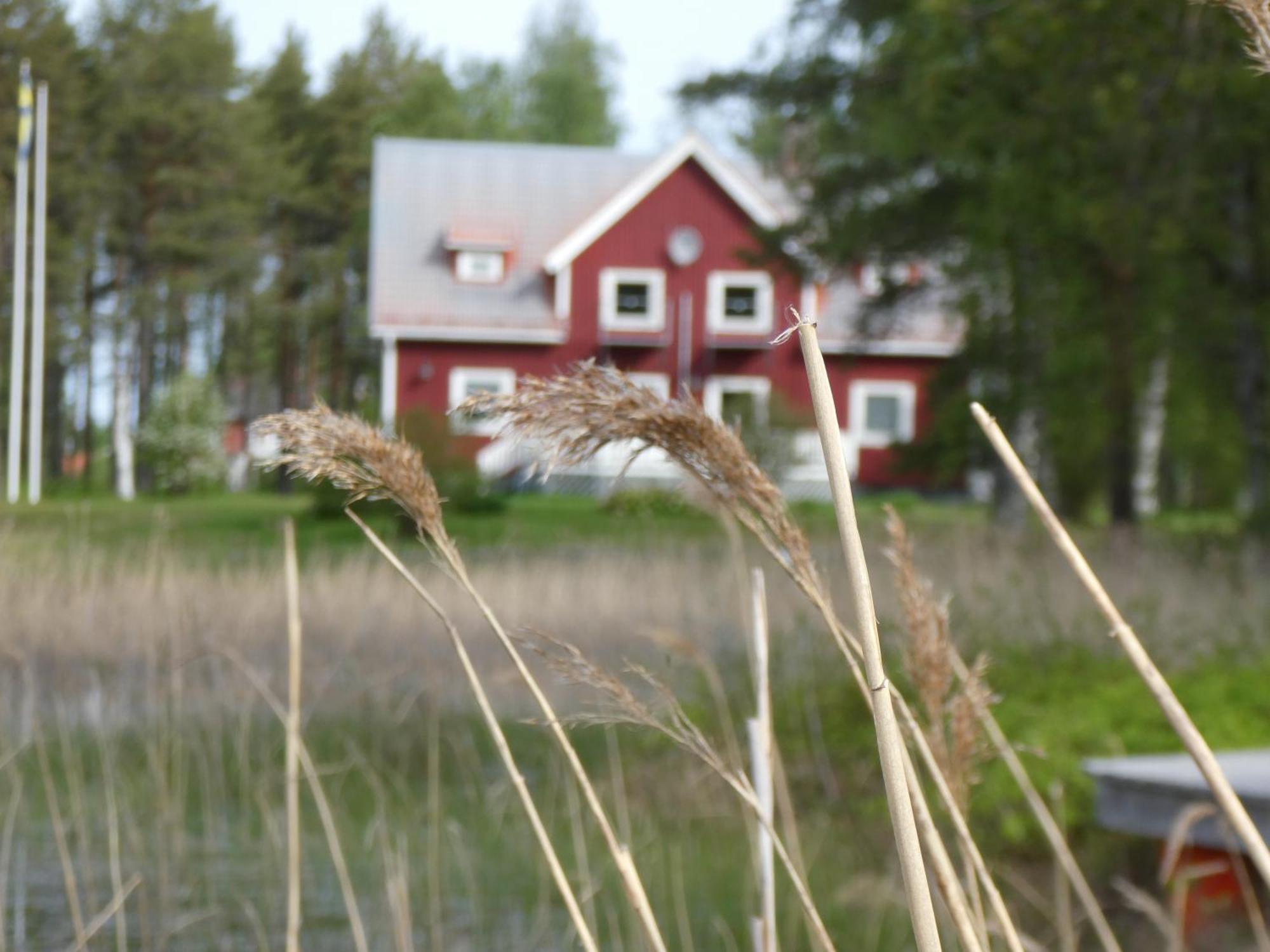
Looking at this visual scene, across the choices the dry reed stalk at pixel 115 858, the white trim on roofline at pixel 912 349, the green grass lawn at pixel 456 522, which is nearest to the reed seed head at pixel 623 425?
the dry reed stalk at pixel 115 858

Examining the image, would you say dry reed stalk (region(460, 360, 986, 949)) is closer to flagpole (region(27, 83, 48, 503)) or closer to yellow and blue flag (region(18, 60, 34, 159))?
flagpole (region(27, 83, 48, 503))

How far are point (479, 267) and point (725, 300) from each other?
442cm

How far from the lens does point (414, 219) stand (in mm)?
28766

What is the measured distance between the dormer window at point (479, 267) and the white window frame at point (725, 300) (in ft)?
12.3

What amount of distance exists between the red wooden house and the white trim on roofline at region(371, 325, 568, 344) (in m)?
0.02

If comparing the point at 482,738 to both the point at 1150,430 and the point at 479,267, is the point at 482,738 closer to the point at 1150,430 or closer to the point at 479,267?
the point at 1150,430

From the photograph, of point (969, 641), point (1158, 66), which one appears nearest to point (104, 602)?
point (969, 641)

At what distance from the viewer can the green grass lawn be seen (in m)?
13.7

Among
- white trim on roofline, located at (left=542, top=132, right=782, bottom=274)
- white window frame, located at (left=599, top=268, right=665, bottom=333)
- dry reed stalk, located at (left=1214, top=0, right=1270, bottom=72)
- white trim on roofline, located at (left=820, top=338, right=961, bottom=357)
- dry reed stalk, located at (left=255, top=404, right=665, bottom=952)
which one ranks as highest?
white trim on roofline, located at (left=542, top=132, right=782, bottom=274)

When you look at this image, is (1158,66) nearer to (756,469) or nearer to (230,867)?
(230,867)

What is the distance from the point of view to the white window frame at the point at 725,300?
28.7 metres

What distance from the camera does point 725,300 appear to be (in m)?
29.2

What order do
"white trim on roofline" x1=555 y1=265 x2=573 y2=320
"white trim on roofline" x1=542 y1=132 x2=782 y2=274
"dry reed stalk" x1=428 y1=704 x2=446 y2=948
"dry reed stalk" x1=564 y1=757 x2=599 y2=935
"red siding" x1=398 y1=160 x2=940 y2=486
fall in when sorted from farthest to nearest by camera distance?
"white trim on roofline" x1=555 y1=265 x2=573 y2=320, "red siding" x1=398 y1=160 x2=940 y2=486, "white trim on roofline" x1=542 y1=132 x2=782 y2=274, "dry reed stalk" x1=428 y1=704 x2=446 y2=948, "dry reed stalk" x1=564 y1=757 x2=599 y2=935

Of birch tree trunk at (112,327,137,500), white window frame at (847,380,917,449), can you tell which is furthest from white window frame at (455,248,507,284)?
birch tree trunk at (112,327,137,500)
